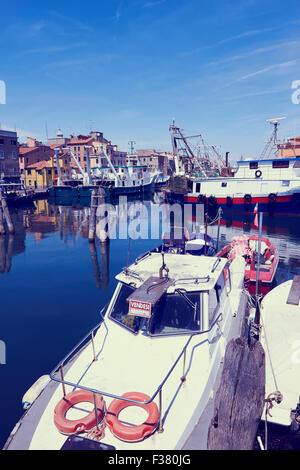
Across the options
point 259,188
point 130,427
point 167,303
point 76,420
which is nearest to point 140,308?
point 167,303

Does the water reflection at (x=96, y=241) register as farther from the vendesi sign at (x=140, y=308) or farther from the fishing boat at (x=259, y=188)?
the vendesi sign at (x=140, y=308)

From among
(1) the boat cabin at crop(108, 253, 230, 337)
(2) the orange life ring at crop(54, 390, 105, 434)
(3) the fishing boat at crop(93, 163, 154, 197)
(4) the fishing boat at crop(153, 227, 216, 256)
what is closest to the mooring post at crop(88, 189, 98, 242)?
(4) the fishing boat at crop(153, 227, 216, 256)

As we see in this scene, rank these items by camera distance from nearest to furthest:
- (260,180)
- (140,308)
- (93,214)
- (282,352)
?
(140,308) < (282,352) < (93,214) < (260,180)

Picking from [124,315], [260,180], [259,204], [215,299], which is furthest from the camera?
[260,180]

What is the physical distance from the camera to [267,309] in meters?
10.6

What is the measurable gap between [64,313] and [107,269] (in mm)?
6415

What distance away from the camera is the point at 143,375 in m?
5.88

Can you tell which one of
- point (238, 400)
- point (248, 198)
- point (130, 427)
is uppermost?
point (248, 198)

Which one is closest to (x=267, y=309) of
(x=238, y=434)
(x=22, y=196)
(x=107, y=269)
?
(x=238, y=434)

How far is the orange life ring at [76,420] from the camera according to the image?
4.77 meters

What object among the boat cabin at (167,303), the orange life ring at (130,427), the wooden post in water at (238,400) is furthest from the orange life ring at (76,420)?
the wooden post in water at (238,400)

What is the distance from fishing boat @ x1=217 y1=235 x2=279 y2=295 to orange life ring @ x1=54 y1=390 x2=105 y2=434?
10.1 metres

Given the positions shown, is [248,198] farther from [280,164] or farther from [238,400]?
[238,400]

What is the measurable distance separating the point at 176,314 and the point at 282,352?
161 inches
